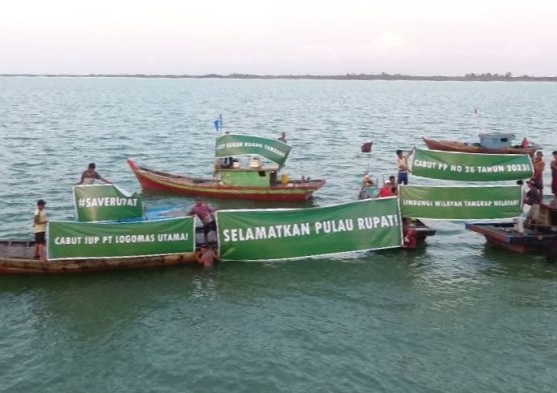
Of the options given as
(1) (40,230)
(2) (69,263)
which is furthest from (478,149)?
(1) (40,230)

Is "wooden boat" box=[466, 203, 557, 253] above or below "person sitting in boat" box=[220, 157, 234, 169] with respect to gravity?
below

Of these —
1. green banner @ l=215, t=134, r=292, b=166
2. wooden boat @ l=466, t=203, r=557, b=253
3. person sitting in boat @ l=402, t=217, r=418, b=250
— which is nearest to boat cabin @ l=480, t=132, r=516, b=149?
green banner @ l=215, t=134, r=292, b=166

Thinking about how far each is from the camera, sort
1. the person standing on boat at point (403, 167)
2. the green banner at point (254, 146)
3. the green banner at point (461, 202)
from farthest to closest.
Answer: the green banner at point (254, 146)
the person standing on boat at point (403, 167)
the green banner at point (461, 202)

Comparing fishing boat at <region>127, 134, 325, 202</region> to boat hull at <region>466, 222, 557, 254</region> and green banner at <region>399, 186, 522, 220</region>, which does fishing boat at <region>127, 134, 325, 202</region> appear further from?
boat hull at <region>466, 222, 557, 254</region>

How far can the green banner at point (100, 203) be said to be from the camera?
70.2 ft

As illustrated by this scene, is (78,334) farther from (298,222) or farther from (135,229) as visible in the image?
(298,222)

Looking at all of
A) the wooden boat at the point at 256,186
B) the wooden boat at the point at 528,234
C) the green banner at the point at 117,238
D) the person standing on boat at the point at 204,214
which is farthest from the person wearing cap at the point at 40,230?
the wooden boat at the point at 528,234

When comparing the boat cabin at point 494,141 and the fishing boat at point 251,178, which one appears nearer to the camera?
the fishing boat at point 251,178

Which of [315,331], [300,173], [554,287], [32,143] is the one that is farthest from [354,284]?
[32,143]

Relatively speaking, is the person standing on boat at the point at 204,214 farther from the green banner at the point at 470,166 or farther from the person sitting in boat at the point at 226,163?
the person sitting in boat at the point at 226,163

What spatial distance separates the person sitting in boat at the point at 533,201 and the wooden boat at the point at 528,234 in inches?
5.9

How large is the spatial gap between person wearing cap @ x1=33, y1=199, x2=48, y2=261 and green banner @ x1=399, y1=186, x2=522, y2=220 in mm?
12665

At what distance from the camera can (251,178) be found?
31.8m

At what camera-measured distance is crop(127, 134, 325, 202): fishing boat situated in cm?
3091
